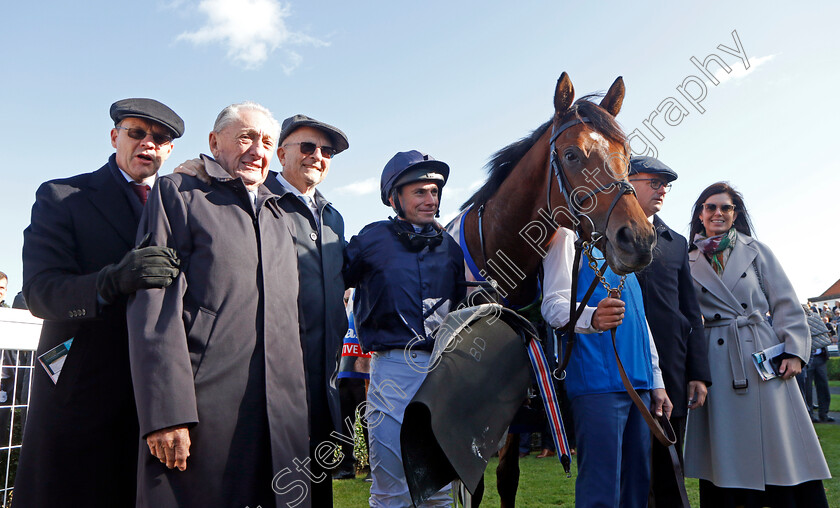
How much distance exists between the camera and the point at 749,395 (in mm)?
4094

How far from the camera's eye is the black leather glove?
211 centimetres

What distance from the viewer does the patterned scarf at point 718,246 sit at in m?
4.52

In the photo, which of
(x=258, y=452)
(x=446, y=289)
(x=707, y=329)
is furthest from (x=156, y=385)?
(x=707, y=329)

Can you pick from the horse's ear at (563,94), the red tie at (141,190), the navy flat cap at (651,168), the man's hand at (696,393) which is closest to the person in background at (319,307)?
the red tie at (141,190)

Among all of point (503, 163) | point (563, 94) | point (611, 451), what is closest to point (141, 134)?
point (503, 163)

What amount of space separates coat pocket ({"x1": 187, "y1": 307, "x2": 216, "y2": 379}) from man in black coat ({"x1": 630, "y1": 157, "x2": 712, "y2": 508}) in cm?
297

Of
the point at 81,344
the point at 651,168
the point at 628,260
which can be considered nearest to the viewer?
the point at 81,344

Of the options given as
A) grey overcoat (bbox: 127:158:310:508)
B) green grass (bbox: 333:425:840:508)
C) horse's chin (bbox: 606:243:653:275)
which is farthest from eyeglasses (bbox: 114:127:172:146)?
green grass (bbox: 333:425:840:508)

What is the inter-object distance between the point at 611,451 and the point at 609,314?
0.68 metres

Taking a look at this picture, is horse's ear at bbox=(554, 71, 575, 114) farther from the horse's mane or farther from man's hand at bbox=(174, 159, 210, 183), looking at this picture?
man's hand at bbox=(174, 159, 210, 183)

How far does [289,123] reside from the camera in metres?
4.07

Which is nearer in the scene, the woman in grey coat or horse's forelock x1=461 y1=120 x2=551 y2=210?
horse's forelock x1=461 y1=120 x2=551 y2=210

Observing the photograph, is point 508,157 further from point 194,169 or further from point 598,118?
point 194,169

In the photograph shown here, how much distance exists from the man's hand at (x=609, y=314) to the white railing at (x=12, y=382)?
442 cm
